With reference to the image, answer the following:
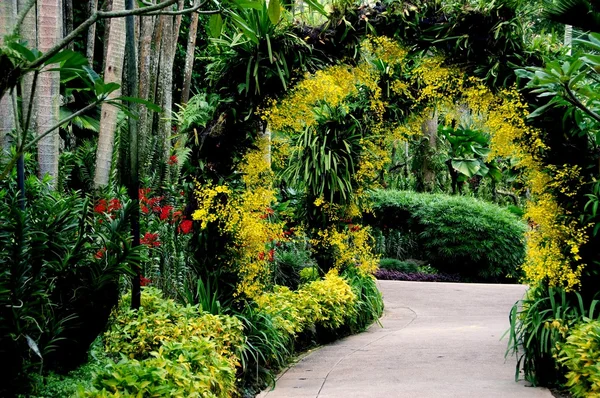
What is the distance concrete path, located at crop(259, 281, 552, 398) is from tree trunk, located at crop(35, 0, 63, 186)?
114 inches

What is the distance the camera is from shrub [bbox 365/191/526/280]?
1861cm

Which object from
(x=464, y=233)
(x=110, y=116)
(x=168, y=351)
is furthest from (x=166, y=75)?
(x=464, y=233)

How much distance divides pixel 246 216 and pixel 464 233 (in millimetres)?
12347

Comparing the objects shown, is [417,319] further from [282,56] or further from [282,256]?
[282,56]

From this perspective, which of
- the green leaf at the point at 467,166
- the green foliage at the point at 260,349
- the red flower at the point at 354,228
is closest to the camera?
the green foliage at the point at 260,349

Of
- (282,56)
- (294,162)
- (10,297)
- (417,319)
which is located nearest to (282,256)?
(294,162)

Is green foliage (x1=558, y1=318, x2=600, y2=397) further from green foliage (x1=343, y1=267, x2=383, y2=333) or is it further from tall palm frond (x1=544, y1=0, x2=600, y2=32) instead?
green foliage (x1=343, y1=267, x2=383, y2=333)

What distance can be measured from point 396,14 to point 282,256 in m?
6.29

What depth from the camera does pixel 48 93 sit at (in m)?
6.02

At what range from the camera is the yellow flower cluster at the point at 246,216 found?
24.3ft

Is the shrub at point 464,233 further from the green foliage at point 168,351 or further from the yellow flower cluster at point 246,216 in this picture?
the green foliage at point 168,351

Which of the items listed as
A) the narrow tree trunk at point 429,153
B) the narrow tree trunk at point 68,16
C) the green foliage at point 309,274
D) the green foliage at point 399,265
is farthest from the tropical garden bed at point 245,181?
the narrow tree trunk at point 429,153

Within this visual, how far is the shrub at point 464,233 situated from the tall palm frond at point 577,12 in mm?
11375

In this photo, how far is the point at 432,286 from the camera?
1569cm
